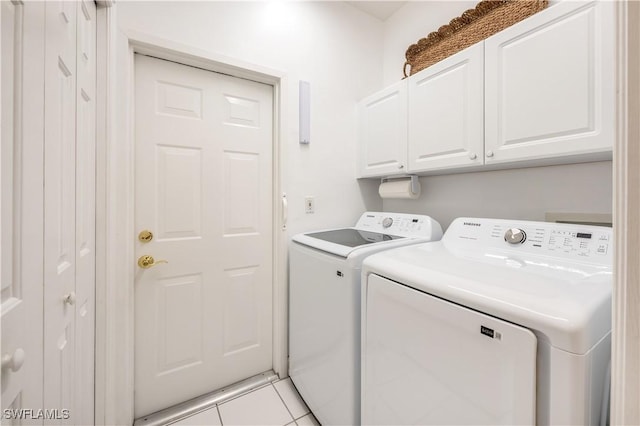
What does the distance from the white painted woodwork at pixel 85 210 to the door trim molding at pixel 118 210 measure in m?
0.04

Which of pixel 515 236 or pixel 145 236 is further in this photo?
pixel 145 236

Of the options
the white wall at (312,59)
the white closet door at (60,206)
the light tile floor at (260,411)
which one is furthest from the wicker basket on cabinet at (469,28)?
the light tile floor at (260,411)

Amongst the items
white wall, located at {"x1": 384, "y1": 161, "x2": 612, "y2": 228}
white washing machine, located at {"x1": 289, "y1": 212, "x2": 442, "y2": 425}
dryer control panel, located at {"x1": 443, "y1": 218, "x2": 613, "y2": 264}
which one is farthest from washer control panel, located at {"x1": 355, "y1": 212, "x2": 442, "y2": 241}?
white wall, located at {"x1": 384, "y1": 161, "x2": 612, "y2": 228}

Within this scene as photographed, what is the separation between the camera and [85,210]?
3.47 ft

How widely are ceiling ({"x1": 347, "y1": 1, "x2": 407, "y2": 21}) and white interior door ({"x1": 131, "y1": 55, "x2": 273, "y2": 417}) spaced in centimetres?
108

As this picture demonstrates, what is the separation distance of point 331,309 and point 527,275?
2.66 ft

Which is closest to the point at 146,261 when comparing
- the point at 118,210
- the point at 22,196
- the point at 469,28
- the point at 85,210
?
the point at 118,210

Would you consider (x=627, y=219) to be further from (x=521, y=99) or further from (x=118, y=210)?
(x=118, y=210)

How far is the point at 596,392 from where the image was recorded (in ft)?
1.94

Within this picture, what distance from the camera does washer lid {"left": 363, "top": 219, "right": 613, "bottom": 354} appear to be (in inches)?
23.2

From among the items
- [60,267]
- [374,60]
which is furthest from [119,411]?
[374,60]

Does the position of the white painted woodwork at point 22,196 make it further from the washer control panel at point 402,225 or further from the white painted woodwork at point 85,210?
the washer control panel at point 402,225

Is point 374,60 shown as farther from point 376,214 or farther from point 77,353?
point 77,353

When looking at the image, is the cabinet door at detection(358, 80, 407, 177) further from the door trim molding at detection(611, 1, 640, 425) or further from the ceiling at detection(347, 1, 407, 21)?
the door trim molding at detection(611, 1, 640, 425)
